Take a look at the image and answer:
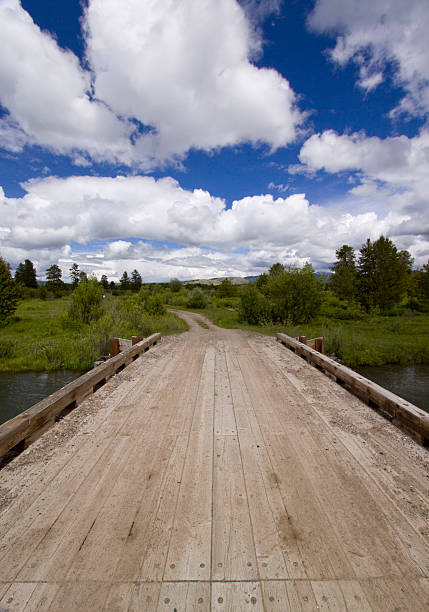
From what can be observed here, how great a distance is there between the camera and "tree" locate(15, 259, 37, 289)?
6050 cm

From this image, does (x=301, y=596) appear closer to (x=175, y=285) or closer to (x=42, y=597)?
(x=42, y=597)

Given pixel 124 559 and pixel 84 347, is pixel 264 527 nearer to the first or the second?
pixel 124 559

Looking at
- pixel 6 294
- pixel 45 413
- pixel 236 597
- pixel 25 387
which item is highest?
pixel 6 294

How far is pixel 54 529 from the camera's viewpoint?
1907 millimetres

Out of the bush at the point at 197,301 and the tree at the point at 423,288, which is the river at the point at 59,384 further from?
the tree at the point at 423,288

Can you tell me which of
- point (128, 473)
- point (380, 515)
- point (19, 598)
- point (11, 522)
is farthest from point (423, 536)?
point (11, 522)

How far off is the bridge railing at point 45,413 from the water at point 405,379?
8991mm

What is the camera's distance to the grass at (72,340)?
40.7 feet

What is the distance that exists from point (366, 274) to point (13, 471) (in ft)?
102

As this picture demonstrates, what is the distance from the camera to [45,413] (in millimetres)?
3164

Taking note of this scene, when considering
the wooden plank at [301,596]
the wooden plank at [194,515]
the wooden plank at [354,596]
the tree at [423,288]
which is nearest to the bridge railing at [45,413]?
the wooden plank at [194,515]

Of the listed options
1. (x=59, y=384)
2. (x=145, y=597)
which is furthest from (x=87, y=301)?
(x=145, y=597)

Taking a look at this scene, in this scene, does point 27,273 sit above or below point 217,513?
above

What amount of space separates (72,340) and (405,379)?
14009 mm
